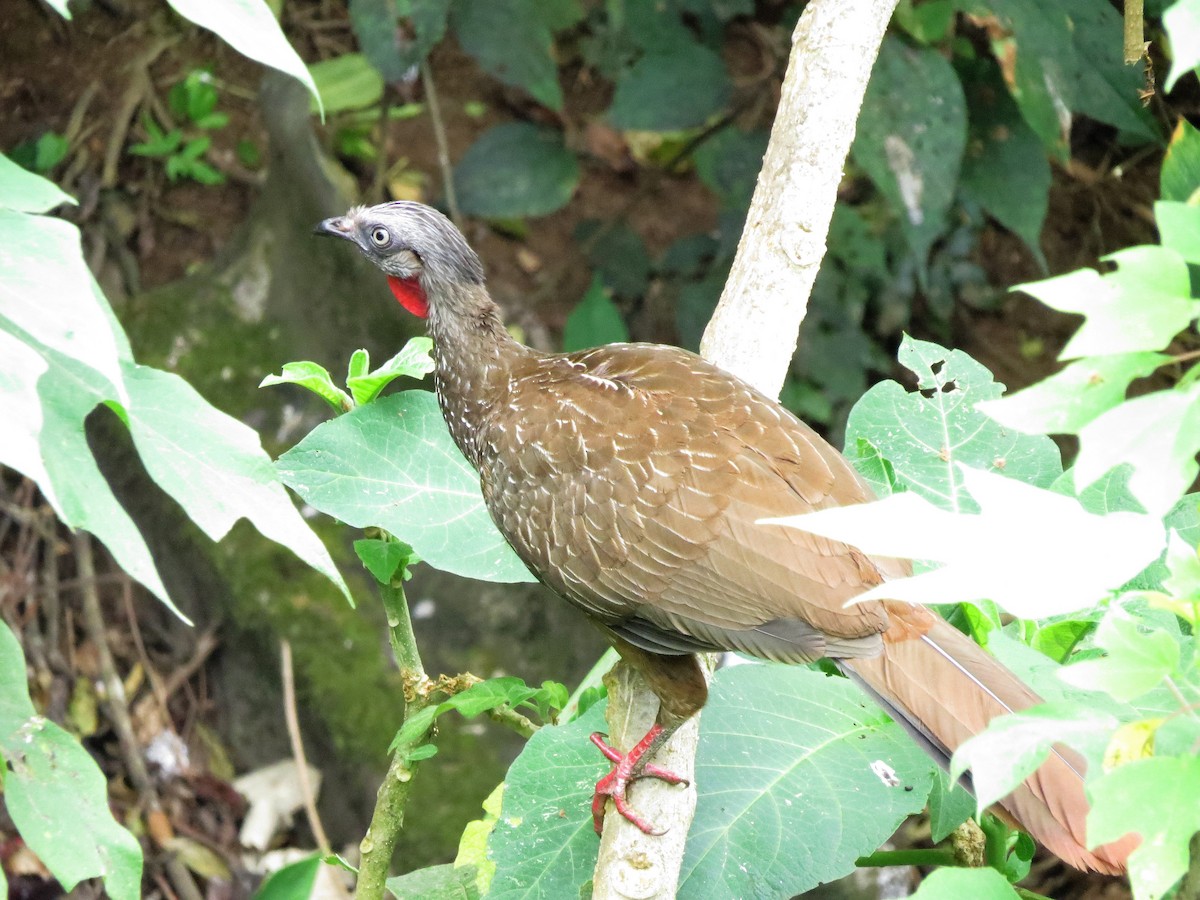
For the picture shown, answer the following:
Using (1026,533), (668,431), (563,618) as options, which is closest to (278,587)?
(563,618)

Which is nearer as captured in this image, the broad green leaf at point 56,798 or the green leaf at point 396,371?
the broad green leaf at point 56,798

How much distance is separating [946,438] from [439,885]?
106 centimetres

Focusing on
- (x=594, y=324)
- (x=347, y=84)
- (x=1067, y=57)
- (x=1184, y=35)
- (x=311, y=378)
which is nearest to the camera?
(x=1184, y=35)

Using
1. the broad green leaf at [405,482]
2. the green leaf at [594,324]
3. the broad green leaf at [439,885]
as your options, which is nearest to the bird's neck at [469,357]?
the broad green leaf at [405,482]

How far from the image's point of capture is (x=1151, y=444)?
2.79 feet

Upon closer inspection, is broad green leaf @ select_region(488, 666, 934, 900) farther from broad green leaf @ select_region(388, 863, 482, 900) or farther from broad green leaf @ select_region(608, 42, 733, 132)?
broad green leaf @ select_region(608, 42, 733, 132)

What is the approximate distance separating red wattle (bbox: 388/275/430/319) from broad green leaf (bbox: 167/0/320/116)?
1467mm

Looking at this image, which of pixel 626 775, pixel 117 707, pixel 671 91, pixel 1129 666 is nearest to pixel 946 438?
pixel 626 775

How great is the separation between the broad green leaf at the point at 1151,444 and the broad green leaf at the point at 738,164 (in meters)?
3.22

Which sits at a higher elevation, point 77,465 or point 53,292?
point 53,292

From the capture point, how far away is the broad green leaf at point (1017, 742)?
924 mm

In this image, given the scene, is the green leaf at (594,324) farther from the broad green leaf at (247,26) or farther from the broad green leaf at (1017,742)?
the broad green leaf at (1017,742)

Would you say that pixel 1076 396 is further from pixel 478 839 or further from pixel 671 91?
pixel 671 91

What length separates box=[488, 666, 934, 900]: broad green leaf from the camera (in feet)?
5.52
